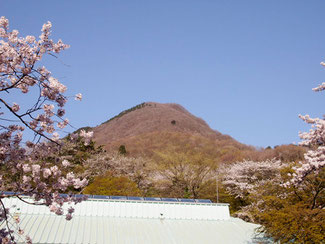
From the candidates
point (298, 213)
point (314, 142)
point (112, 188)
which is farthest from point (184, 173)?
point (314, 142)

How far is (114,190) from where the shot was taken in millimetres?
25844

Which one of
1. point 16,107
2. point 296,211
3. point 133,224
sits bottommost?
point 133,224

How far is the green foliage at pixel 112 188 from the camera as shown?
84.7 ft

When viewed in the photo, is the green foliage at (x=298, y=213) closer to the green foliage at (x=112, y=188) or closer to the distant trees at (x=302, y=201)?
the distant trees at (x=302, y=201)

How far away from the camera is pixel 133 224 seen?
16.3 m

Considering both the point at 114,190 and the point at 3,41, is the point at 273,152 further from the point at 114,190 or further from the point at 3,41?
the point at 3,41

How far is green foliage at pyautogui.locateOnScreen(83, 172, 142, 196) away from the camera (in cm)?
2580

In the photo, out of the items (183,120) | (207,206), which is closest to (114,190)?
(207,206)

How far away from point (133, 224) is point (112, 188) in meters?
10.5

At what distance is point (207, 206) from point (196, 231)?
2690 millimetres

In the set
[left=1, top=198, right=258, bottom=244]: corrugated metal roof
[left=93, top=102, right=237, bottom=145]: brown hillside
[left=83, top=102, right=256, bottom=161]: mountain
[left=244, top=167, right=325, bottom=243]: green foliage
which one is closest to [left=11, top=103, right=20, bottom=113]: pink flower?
[left=1, top=198, right=258, bottom=244]: corrugated metal roof

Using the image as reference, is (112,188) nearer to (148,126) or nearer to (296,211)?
(296,211)

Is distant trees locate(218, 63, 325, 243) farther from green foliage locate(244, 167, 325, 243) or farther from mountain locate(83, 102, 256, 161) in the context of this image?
mountain locate(83, 102, 256, 161)

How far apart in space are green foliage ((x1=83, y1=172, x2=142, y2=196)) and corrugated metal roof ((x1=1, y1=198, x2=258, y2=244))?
27.2ft
